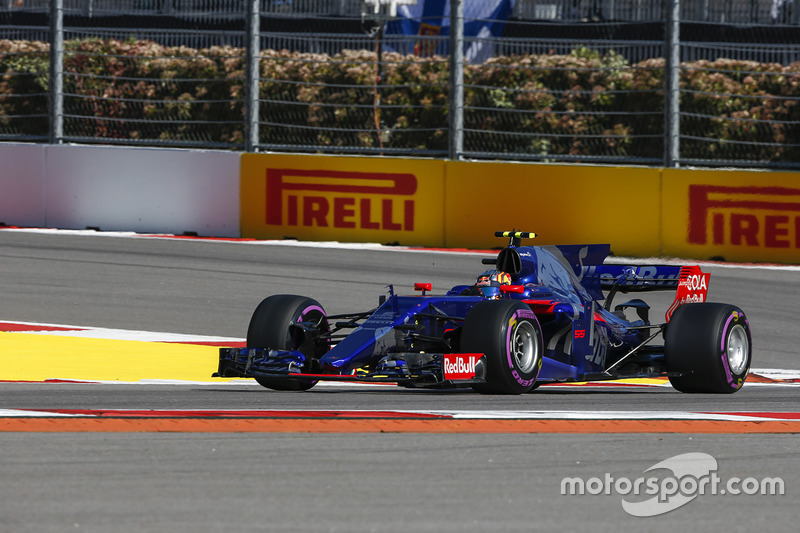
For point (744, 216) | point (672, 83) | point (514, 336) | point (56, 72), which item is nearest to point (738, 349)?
point (514, 336)

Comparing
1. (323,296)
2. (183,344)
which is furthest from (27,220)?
(183,344)

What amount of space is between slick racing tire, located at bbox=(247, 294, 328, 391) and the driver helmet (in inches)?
38.2

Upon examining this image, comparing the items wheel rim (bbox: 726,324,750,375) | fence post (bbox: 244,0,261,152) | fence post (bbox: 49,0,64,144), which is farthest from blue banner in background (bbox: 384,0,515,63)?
wheel rim (bbox: 726,324,750,375)

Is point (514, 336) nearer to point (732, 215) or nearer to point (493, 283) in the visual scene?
point (493, 283)

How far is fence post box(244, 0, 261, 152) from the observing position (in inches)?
709

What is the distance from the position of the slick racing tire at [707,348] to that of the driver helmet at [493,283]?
3.49 ft

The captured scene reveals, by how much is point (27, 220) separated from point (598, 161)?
6.88m

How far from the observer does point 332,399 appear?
29.4ft

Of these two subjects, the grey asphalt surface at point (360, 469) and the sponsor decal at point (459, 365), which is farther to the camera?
A: the sponsor decal at point (459, 365)

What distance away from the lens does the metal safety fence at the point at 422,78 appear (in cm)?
1659

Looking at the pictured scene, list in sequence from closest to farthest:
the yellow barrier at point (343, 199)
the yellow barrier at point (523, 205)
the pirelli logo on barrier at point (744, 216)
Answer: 1. the pirelli logo on barrier at point (744, 216)
2. the yellow barrier at point (523, 205)
3. the yellow barrier at point (343, 199)

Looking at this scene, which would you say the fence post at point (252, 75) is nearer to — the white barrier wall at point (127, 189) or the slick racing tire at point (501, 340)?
the white barrier wall at point (127, 189)

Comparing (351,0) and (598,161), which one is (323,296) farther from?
(351,0)

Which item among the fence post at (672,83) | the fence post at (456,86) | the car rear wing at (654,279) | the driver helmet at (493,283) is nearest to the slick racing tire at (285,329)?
the driver helmet at (493,283)
